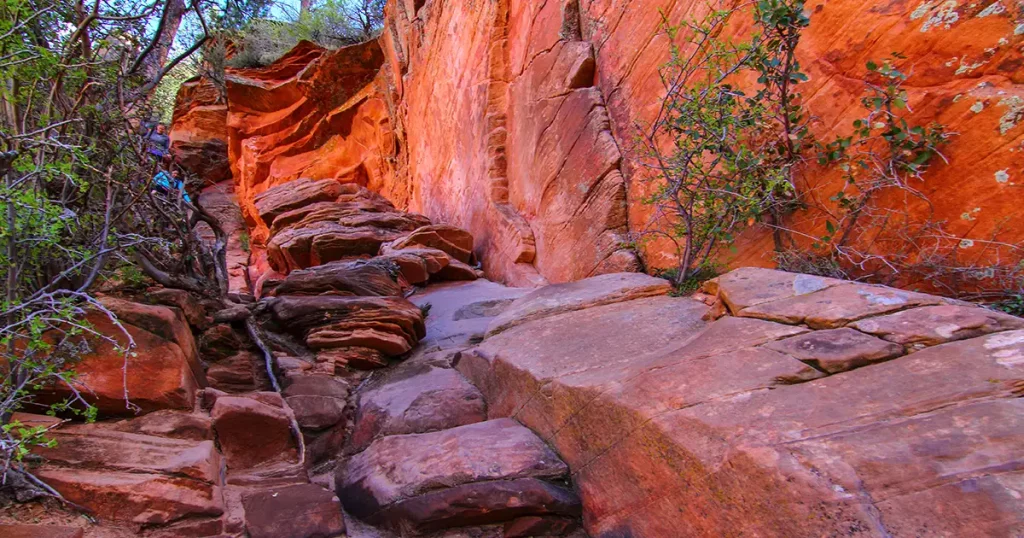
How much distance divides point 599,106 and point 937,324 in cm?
426

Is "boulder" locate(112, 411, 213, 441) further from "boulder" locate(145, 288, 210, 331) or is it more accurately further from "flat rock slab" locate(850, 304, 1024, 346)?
"flat rock slab" locate(850, 304, 1024, 346)

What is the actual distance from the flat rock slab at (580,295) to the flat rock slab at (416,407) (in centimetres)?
62

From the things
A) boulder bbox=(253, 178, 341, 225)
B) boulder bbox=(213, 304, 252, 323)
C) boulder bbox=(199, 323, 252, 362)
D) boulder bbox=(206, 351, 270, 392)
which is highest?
boulder bbox=(253, 178, 341, 225)

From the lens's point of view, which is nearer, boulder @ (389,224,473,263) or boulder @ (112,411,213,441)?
boulder @ (112,411,213,441)

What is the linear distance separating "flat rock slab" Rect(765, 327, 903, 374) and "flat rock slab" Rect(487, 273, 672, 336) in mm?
1677

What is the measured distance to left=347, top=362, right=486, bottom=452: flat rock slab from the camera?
12.1 ft

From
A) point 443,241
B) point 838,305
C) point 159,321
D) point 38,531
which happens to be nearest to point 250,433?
point 159,321

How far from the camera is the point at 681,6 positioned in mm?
4957

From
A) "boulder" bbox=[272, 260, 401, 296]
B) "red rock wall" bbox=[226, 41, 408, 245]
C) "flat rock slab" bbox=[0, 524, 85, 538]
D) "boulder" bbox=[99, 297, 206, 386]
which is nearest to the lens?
"flat rock slab" bbox=[0, 524, 85, 538]

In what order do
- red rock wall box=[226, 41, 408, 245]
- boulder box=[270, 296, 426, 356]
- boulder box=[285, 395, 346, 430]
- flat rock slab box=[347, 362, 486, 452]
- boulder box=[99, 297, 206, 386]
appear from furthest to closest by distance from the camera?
1. red rock wall box=[226, 41, 408, 245]
2. boulder box=[270, 296, 426, 356]
3. boulder box=[285, 395, 346, 430]
4. flat rock slab box=[347, 362, 486, 452]
5. boulder box=[99, 297, 206, 386]

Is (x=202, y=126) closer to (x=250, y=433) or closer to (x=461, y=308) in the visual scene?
(x=461, y=308)

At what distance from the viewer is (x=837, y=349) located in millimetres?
2277

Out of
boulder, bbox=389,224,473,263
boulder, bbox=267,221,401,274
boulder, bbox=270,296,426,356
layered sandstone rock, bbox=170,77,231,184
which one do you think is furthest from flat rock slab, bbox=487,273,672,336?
layered sandstone rock, bbox=170,77,231,184

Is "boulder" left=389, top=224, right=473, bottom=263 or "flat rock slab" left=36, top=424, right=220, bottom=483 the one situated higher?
"boulder" left=389, top=224, right=473, bottom=263
